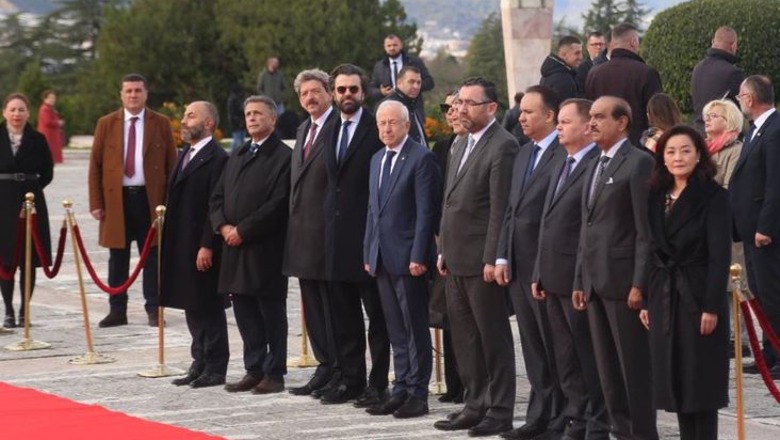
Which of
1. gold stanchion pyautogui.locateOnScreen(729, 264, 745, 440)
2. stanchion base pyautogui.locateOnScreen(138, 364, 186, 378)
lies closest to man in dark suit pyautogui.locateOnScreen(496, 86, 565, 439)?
gold stanchion pyautogui.locateOnScreen(729, 264, 745, 440)

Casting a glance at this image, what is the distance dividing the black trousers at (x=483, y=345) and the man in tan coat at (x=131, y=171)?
4.95 m

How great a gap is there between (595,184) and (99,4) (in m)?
80.3

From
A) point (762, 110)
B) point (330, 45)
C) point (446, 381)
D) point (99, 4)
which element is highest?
point (99, 4)

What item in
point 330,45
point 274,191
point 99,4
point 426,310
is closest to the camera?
point 426,310

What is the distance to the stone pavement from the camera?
10.2 meters

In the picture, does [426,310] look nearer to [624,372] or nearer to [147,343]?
[624,372]

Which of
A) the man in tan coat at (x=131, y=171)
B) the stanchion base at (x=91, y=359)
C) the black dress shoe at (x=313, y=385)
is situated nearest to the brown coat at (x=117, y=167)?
the man in tan coat at (x=131, y=171)

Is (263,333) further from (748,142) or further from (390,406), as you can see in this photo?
(748,142)

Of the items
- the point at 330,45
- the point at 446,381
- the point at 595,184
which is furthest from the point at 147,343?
the point at 330,45

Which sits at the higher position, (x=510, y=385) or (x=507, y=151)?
(x=507, y=151)

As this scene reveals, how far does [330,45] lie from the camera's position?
5034cm

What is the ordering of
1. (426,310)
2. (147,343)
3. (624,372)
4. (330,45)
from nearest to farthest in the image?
(624,372) → (426,310) → (147,343) → (330,45)

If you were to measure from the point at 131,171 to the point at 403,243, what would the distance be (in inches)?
183

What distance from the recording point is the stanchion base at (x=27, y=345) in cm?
1381
